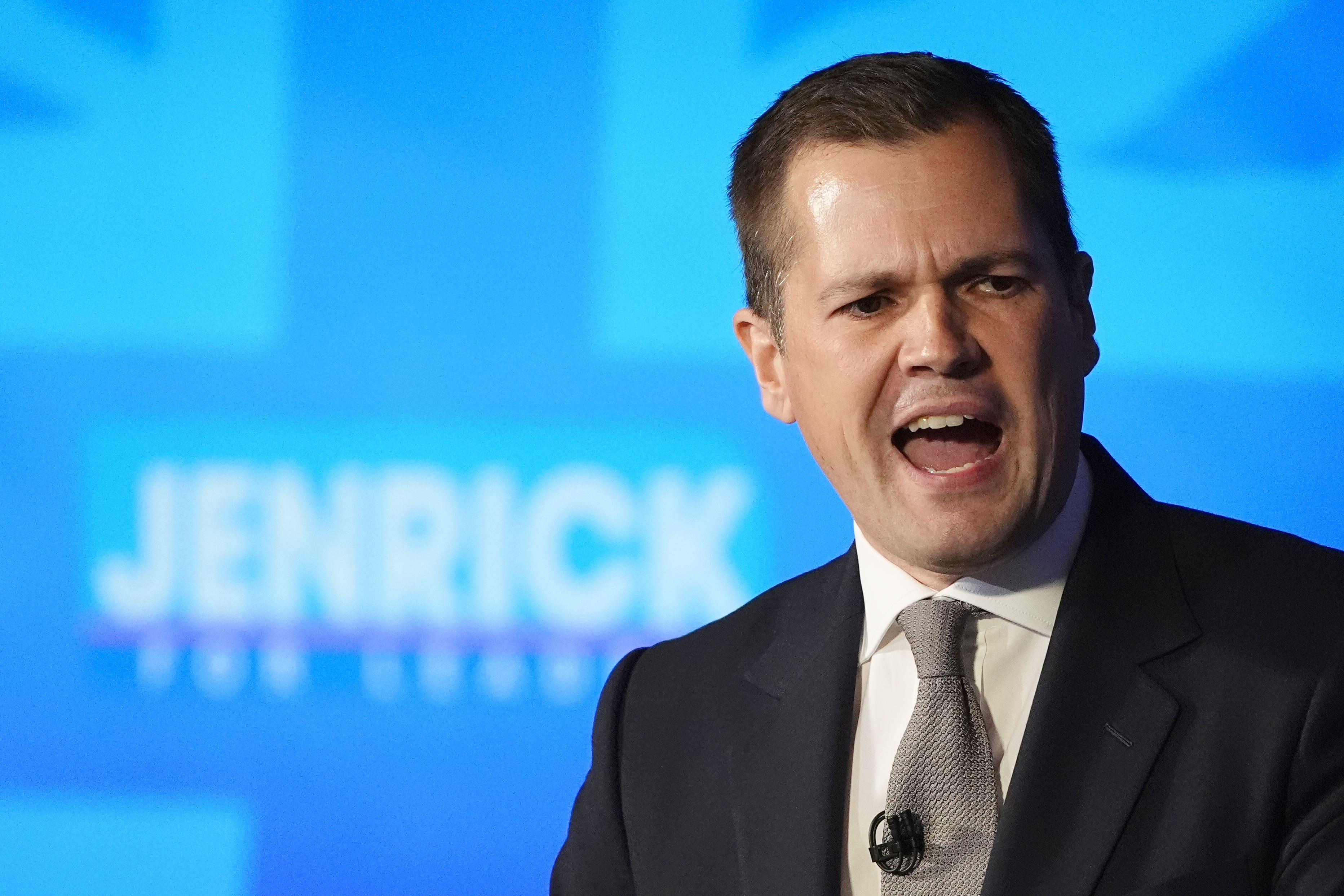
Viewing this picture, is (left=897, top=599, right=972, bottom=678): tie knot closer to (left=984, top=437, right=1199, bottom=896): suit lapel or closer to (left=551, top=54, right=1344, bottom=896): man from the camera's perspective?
(left=551, top=54, right=1344, bottom=896): man

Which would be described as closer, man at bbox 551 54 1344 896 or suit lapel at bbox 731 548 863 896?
man at bbox 551 54 1344 896

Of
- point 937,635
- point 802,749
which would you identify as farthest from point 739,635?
point 937,635

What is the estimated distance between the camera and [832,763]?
1.74 metres

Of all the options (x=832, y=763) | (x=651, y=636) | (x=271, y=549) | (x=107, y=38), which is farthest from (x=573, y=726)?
(x=107, y=38)

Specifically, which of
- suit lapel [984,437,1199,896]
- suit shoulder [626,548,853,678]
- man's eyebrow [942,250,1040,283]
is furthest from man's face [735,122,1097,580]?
suit shoulder [626,548,853,678]

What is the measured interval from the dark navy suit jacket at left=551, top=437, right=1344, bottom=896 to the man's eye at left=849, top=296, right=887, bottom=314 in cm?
37

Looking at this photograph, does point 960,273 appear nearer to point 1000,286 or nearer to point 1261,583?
point 1000,286

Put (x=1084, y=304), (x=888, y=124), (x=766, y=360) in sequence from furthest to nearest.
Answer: (x=766, y=360), (x=1084, y=304), (x=888, y=124)

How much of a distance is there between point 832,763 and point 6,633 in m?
1.76

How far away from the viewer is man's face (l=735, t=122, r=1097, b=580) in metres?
1.65

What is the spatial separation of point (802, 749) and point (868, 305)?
0.54m

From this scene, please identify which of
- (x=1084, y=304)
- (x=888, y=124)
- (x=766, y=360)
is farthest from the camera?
(x=766, y=360)

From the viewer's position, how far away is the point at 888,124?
1.70 m

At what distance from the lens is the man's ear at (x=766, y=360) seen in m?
1.94
